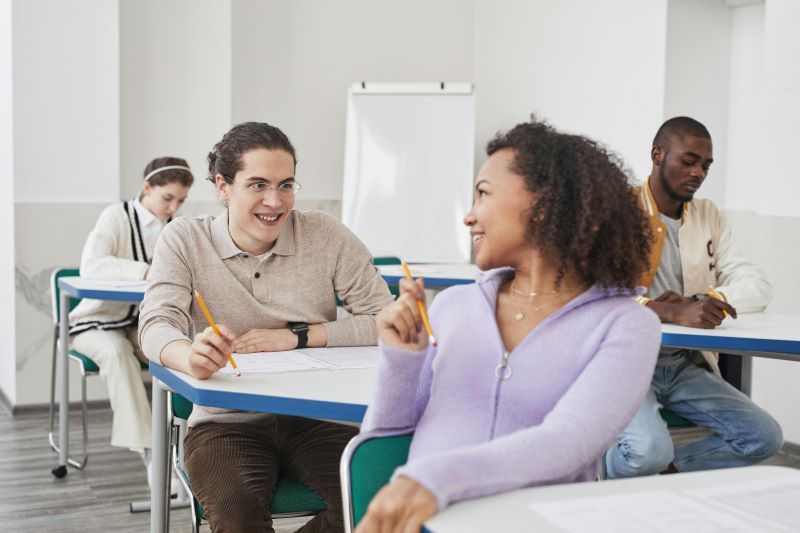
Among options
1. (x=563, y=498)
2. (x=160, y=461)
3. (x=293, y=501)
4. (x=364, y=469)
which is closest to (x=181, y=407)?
(x=160, y=461)

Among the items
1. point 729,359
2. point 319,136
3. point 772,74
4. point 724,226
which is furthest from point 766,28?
point 319,136

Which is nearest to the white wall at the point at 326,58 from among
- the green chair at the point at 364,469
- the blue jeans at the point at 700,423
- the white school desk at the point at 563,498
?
the blue jeans at the point at 700,423

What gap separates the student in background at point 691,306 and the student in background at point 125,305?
7.07 feet

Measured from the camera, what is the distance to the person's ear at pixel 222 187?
2669mm

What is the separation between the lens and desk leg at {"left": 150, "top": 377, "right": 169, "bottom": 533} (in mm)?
2406

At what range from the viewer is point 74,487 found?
4238 millimetres

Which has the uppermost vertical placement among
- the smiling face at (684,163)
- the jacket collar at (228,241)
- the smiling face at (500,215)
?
the smiling face at (684,163)

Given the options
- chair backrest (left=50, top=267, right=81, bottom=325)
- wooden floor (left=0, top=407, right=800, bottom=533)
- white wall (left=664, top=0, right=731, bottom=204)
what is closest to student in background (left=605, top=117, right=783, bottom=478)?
wooden floor (left=0, top=407, right=800, bottom=533)

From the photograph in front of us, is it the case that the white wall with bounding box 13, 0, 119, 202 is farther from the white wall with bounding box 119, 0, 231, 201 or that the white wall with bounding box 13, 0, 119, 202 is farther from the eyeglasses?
the eyeglasses

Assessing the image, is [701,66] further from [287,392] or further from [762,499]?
[762,499]

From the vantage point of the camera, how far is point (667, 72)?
5344 mm

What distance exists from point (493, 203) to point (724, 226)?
1.98 meters

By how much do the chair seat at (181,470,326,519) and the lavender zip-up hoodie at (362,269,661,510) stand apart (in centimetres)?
70

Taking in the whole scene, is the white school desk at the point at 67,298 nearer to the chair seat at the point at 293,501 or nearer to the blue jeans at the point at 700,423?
the chair seat at the point at 293,501
